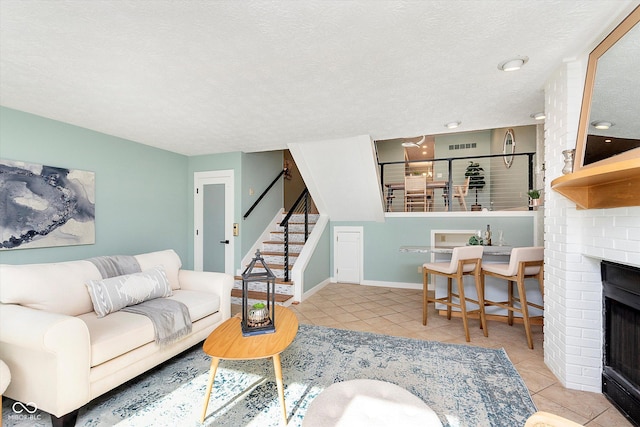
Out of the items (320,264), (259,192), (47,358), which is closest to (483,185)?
(320,264)

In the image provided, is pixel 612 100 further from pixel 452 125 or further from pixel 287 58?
pixel 287 58

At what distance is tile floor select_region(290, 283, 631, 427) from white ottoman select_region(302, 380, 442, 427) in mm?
1183

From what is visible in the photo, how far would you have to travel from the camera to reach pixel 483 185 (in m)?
6.26

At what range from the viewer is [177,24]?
161 cm

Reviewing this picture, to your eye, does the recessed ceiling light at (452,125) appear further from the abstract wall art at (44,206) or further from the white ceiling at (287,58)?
the abstract wall art at (44,206)

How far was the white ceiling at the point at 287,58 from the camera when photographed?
1.52m

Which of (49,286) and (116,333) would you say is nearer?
(116,333)

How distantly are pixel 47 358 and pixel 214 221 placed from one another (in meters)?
3.33

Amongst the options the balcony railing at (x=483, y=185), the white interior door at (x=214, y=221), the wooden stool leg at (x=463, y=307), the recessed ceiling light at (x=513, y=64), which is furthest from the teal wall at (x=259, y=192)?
the recessed ceiling light at (x=513, y=64)

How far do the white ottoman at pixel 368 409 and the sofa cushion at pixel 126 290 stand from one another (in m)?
1.91

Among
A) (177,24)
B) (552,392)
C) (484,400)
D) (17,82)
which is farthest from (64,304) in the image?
(552,392)

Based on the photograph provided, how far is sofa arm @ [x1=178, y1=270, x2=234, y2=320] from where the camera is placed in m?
2.90

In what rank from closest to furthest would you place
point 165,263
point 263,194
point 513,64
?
point 513,64 < point 165,263 < point 263,194

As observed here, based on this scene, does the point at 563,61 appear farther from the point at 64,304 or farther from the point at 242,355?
the point at 64,304
